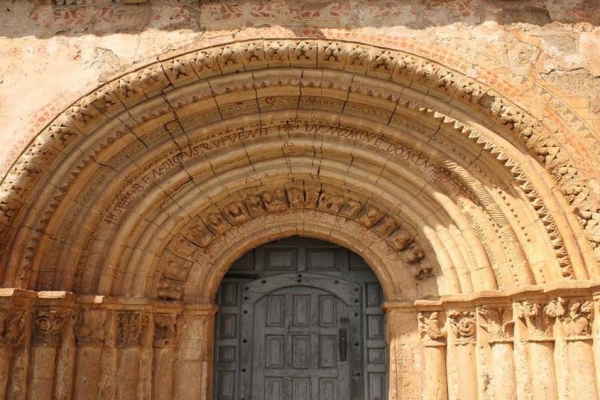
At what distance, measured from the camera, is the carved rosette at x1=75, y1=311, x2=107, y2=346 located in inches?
253

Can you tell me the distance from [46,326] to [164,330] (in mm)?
1135

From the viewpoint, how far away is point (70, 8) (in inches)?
271

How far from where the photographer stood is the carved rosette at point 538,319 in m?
5.84

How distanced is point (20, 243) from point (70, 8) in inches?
97.7

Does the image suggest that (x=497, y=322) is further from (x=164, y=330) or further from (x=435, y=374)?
(x=164, y=330)

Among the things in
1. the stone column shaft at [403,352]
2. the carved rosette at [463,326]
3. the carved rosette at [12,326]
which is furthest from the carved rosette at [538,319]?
the carved rosette at [12,326]

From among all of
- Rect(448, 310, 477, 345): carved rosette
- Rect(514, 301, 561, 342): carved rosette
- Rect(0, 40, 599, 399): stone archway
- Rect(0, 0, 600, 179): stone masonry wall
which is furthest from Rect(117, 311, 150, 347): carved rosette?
Rect(514, 301, 561, 342): carved rosette

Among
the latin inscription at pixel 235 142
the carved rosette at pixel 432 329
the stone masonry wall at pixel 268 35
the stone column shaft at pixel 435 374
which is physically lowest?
the stone column shaft at pixel 435 374

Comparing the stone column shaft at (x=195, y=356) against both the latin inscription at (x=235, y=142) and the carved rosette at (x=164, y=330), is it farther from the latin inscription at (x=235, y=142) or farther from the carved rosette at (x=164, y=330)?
the latin inscription at (x=235, y=142)

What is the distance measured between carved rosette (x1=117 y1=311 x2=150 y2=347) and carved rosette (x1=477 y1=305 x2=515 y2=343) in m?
3.30

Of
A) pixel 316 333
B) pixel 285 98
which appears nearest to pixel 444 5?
pixel 285 98

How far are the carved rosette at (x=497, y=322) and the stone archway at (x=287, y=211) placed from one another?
2cm

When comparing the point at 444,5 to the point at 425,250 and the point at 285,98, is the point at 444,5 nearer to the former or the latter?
the point at 285,98

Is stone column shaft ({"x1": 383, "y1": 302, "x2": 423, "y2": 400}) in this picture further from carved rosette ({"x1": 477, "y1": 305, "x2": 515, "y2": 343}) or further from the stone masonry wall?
the stone masonry wall
